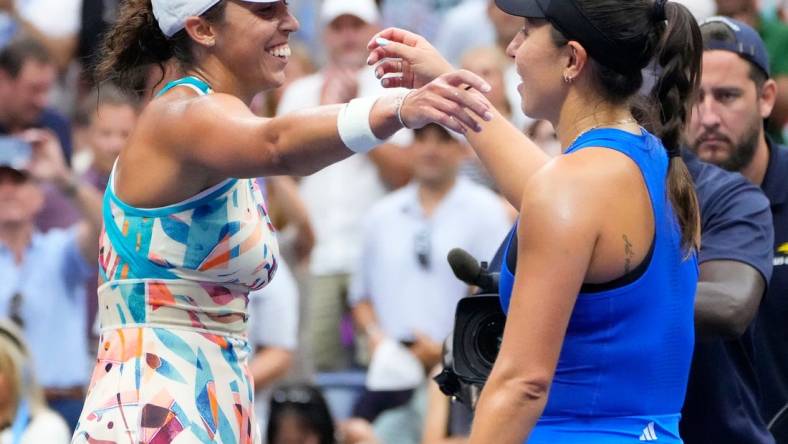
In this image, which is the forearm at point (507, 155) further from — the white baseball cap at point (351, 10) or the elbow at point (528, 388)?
the white baseball cap at point (351, 10)

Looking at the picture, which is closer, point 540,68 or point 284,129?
point 540,68

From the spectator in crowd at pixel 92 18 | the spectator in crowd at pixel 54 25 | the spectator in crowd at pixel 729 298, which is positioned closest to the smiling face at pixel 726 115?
the spectator in crowd at pixel 729 298

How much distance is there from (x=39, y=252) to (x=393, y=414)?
1.90 metres

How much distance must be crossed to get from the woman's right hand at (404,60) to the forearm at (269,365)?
3.57 m

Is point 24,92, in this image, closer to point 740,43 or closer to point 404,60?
point 740,43

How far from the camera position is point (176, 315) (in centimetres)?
352

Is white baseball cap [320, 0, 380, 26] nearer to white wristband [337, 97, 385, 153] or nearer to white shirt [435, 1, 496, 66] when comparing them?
white shirt [435, 1, 496, 66]

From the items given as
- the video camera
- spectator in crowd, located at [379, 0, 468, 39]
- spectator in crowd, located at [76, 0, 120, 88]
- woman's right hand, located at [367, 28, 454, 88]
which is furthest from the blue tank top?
spectator in crowd, located at [76, 0, 120, 88]

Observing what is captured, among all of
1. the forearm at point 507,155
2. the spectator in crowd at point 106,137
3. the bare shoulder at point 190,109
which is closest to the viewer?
the bare shoulder at point 190,109

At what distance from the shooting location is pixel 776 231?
4480mm

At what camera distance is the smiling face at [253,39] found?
3.60 meters

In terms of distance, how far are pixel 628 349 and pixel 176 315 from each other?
118 cm

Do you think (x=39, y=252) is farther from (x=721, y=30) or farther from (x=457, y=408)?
(x=721, y=30)

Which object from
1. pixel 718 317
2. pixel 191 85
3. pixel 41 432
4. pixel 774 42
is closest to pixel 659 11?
pixel 718 317
